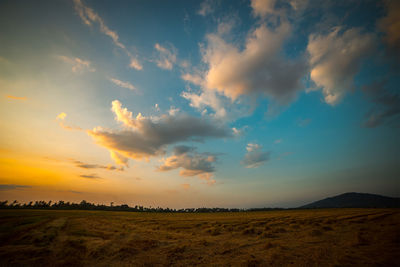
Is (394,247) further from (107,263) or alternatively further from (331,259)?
(107,263)

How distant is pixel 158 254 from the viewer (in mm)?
10477

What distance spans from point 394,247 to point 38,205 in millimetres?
215010

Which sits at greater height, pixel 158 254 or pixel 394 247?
pixel 394 247

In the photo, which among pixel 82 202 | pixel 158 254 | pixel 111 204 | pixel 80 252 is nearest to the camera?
pixel 158 254

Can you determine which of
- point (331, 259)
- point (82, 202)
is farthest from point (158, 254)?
point (82, 202)

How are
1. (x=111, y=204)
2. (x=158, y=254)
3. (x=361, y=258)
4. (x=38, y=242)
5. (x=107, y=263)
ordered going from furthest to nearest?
(x=111, y=204), (x=38, y=242), (x=158, y=254), (x=107, y=263), (x=361, y=258)

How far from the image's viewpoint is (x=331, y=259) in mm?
8430

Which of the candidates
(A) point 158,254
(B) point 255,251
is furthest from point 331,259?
(A) point 158,254

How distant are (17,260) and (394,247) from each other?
22.9 m

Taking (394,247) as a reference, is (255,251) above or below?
below

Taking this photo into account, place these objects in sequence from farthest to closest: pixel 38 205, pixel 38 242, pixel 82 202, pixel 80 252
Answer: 1. pixel 82 202
2. pixel 38 205
3. pixel 38 242
4. pixel 80 252

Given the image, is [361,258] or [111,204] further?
[111,204]

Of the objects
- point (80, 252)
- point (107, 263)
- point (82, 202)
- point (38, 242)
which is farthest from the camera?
point (82, 202)

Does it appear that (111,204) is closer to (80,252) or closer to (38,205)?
(38,205)
